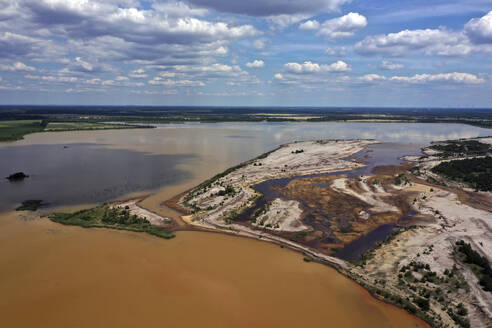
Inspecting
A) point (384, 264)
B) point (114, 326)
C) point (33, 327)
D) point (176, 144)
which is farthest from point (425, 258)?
point (176, 144)

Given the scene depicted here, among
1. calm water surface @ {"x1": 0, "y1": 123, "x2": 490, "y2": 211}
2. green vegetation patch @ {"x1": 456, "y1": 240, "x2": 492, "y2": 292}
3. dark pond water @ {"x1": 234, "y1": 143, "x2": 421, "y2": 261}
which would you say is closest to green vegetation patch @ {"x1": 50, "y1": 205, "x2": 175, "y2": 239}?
calm water surface @ {"x1": 0, "y1": 123, "x2": 490, "y2": 211}

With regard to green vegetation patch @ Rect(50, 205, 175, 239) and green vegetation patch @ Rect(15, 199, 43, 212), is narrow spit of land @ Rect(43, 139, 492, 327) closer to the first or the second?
green vegetation patch @ Rect(50, 205, 175, 239)

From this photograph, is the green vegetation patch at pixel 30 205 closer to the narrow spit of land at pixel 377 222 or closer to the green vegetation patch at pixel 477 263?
the narrow spit of land at pixel 377 222

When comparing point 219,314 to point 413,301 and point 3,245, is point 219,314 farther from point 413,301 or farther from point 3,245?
point 3,245

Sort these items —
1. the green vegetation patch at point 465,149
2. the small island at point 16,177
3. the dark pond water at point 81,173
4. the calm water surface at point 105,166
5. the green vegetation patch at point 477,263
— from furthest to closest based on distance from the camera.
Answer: the green vegetation patch at point 465,149 → the small island at point 16,177 → the calm water surface at point 105,166 → the dark pond water at point 81,173 → the green vegetation patch at point 477,263

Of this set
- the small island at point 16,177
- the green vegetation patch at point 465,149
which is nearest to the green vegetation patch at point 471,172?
the green vegetation patch at point 465,149
